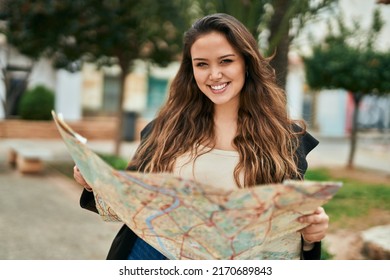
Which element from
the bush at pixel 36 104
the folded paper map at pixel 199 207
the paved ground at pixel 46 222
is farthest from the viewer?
the bush at pixel 36 104

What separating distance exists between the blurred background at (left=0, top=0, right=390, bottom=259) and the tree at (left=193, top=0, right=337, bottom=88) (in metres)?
0.01

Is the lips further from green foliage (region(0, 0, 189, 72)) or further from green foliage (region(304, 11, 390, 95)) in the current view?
green foliage (region(304, 11, 390, 95))

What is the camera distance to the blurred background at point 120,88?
161 inches

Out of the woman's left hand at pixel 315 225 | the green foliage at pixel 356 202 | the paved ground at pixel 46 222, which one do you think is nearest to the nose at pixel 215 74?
the woman's left hand at pixel 315 225

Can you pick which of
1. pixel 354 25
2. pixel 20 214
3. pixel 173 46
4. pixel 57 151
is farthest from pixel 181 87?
pixel 57 151

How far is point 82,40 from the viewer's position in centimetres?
815

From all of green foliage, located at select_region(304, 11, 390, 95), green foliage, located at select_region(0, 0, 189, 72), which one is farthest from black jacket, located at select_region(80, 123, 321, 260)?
green foliage, located at select_region(304, 11, 390, 95)

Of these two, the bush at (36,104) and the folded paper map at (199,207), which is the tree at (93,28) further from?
the folded paper map at (199,207)

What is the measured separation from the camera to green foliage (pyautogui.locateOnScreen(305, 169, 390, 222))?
592cm

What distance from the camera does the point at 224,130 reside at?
1.58 metres

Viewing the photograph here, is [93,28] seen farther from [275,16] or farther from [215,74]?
[215,74]

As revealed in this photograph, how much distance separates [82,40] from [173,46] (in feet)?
5.68

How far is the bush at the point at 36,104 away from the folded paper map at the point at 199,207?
45.3ft
